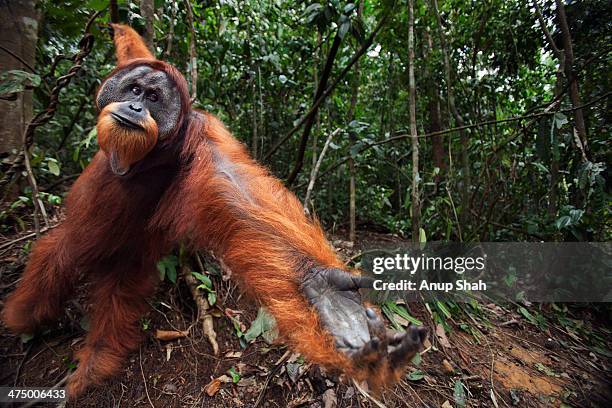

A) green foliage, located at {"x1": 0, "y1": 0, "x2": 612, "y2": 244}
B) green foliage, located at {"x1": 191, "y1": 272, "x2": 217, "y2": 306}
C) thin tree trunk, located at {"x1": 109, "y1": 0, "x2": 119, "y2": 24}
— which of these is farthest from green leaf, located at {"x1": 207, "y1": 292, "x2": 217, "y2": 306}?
thin tree trunk, located at {"x1": 109, "y1": 0, "x2": 119, "y2": 24}

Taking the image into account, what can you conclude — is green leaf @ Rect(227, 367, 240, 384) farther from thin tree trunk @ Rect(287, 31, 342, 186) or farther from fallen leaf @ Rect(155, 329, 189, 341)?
thin tree trunk @ Rect(287, 31, 342, 186)

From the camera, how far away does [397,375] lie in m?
0.90

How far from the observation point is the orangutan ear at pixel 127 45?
6.84 feet

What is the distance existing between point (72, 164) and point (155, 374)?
3.08 metres

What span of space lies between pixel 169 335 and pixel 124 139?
1150 mm

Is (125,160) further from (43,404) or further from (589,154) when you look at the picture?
(589,154)

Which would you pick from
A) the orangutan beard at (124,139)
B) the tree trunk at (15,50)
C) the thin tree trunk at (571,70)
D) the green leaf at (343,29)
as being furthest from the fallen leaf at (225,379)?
the thin tree trunk at (571,70)

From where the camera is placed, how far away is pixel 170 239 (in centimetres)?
157

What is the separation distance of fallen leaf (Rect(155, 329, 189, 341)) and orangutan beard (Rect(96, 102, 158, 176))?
1011 millimetres

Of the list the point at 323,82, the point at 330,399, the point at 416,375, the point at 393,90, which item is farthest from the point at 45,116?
the point at 393,90

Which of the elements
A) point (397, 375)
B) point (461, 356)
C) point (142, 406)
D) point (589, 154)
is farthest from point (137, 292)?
point (589, 154)

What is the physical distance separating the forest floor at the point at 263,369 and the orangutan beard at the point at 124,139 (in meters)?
1.00

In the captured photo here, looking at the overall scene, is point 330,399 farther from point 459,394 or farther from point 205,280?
point 205,280

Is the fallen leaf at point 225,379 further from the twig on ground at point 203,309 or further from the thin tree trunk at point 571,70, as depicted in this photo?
the thin tree trunk at point 571,70
